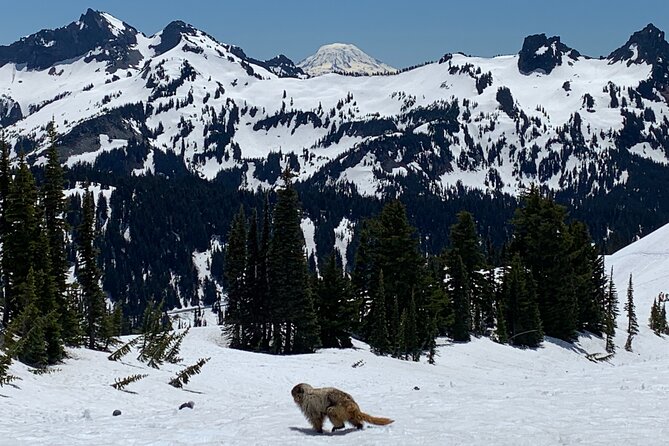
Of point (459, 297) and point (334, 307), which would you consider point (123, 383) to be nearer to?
point (334, 307)

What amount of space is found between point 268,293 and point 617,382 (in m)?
36.8

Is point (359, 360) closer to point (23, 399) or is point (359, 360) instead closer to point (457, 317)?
point (457, 317)

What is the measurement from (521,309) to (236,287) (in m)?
23.6

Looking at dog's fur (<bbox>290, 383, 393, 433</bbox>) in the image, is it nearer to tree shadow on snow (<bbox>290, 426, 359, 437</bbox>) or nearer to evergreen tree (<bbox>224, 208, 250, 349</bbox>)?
tree shadow on snow (<bbox>290, 426, 359, 437</bbox>)

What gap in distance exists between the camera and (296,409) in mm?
16703

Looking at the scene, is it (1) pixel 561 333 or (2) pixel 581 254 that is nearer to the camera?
(1) pixel 561 333

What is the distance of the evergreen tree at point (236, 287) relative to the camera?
55834 mm

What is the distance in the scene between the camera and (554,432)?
1230 cm

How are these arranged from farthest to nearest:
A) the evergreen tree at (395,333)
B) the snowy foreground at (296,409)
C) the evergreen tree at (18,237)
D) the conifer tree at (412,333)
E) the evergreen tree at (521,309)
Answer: the evergreen tree at (521,309) → the conifer tree at (412,333) → the evergreen tree at (395,333) → the evergreen tree at (18,237) → the snowy foreground at (296,409)

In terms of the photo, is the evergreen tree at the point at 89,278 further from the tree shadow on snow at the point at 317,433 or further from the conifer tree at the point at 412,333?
the tree shadow on snow at the point at 317,433

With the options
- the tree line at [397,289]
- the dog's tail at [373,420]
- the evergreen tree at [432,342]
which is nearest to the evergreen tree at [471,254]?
the tree line at [397,289]

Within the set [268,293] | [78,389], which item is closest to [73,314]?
[78,389]

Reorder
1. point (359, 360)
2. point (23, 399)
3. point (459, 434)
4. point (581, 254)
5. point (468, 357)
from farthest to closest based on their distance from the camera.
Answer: point (581, 254), point (468, 357), point (359, 360), point (23, 399), point (459, 434)

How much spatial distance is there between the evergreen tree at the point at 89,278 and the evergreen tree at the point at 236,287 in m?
14.4
